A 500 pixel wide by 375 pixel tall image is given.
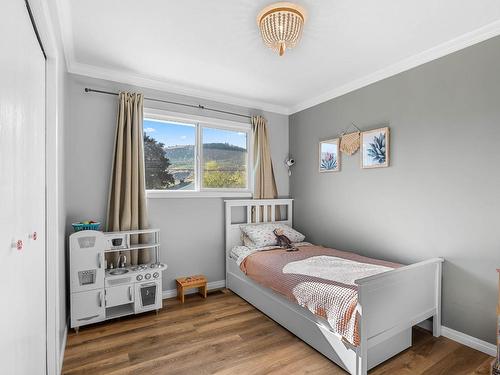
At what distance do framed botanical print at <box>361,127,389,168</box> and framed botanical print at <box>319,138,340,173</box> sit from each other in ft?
1.27

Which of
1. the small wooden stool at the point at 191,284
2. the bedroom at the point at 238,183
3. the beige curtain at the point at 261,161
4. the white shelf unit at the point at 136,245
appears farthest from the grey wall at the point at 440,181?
the white shelf unit at the point at 136,245

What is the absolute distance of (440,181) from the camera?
8.34ft

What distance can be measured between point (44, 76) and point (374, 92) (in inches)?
118

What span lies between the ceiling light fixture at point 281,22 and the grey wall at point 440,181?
145 centimetres

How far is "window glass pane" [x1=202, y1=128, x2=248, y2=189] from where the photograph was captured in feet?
12.3

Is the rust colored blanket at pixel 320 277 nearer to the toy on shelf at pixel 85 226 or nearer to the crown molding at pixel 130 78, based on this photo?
the toy on shelf at pixel 85 226

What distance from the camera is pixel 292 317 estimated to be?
250cm

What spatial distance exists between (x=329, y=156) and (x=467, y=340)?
2.27 m

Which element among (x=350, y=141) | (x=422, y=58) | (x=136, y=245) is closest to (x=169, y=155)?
(x=136, y=245)

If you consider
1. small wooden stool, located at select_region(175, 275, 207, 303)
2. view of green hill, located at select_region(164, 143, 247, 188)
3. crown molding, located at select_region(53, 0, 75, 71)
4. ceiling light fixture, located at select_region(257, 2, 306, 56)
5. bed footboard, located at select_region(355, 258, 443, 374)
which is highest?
crown molding, located at select_region(53, 0, 75, 71)

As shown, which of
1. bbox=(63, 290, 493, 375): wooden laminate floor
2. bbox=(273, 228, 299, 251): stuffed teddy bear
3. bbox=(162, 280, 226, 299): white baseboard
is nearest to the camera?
bbox=(63, 290, 493, 375): wooden laminate floor

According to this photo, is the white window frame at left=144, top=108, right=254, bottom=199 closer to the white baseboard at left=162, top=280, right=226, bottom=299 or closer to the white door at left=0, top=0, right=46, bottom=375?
the white baseboard at left=162, top=280, right=226, bottom=299

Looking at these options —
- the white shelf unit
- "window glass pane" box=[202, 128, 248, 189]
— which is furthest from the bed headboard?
the white shelf unit

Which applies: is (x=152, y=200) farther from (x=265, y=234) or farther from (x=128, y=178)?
(x=265, y=234)
